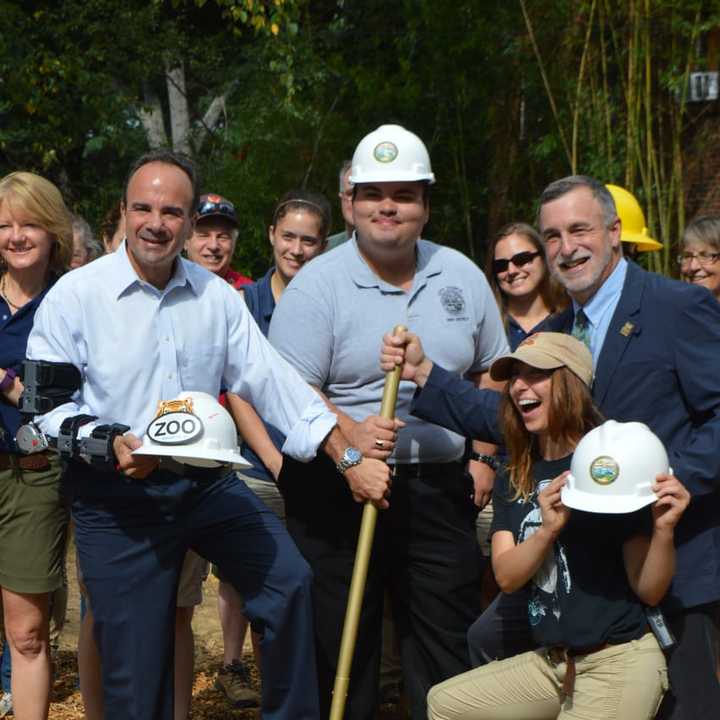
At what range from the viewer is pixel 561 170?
43.3 ft

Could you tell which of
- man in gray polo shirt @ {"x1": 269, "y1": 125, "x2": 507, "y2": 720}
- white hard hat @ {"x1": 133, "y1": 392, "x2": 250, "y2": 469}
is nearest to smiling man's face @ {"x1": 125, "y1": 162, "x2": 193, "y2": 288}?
white hard hat @ {"x1": 133, "y1": 392, "x2": 250, "y2": 469}

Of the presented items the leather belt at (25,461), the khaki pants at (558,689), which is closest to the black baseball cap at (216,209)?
the leather belt at (25,461)

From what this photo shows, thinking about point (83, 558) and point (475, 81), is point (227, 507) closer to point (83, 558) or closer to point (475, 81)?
point (83, 558)

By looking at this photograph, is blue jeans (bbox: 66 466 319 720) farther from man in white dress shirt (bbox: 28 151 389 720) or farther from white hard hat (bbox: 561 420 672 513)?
white hard hat (bbox: 561 420 672 513)

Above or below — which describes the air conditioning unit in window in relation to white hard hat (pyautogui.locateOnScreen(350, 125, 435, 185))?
above

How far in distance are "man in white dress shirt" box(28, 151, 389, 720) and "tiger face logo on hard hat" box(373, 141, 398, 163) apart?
72 cm

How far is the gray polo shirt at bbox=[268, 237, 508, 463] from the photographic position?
4.98 m

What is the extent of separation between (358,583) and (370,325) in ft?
3.08

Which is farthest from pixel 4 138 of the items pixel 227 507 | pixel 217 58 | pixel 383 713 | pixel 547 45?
pixel 227 507

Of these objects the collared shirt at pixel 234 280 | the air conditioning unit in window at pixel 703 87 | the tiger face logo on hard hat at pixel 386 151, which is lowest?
the collared shirt at pixel 234 280

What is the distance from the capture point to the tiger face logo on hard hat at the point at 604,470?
4.00 m

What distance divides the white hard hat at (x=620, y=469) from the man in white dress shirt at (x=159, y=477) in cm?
96

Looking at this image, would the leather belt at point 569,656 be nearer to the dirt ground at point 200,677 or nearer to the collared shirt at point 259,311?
the collared shirt at point 259,311

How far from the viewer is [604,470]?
4016 millimetres
